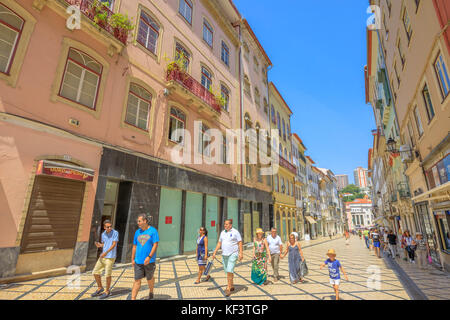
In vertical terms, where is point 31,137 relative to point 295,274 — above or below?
above

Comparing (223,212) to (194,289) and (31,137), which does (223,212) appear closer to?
(194,289)

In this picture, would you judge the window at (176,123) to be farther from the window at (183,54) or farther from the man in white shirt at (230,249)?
the man in white shirt at (230,249)

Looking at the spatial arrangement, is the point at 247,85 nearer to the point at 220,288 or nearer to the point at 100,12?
the point at 100,12

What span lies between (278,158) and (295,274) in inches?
740

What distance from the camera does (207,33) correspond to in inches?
627

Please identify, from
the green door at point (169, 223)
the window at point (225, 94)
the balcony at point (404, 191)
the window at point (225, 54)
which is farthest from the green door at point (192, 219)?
the balcony at point (404, 191)

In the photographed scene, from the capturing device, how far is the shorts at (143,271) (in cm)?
447

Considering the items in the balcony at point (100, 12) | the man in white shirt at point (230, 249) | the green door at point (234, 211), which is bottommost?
the man in white shirt at point (230, 249)

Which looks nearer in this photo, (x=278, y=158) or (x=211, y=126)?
(x=211, y=126)

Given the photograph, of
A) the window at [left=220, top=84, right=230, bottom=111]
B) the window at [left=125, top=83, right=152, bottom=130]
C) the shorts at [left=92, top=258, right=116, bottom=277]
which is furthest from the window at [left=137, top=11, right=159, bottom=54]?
the shorts at [left=92, top=258, right=116, bottom=277]

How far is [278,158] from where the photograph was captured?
25.0 metres

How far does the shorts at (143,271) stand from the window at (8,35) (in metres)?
6.54
